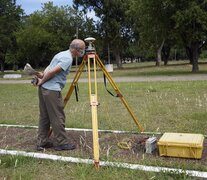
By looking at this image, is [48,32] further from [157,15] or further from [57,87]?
[57,87]

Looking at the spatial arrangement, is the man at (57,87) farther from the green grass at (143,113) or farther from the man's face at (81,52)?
the green grass at (143,113)

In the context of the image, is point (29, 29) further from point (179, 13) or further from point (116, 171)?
point (116, 171)

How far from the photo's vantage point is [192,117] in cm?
803

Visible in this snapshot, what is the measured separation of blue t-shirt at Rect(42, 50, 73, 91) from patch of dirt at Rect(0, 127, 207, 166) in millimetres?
1060

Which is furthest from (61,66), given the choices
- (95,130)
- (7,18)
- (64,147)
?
(7,18)

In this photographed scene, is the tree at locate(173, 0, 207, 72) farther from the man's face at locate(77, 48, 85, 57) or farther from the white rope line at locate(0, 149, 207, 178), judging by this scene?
the white rope line at locate(0, 149, 207, 178)

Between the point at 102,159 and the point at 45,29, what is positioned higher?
the point at 45,29

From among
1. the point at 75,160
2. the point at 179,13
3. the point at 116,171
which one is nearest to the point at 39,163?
the point at 75,160

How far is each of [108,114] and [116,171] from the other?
175 inches

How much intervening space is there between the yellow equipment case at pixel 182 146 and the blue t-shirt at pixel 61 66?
71.9 inches

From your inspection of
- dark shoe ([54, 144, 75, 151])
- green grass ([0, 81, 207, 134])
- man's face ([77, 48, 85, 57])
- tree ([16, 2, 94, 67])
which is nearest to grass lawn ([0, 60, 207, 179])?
green grass ([0, 81, 207, 134])

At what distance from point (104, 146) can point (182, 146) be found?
142 cm

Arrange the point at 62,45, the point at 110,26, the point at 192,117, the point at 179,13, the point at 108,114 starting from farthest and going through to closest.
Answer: the point at 62,45
the point at 110,26
the point at 179,13
the point at 108,114
the point at 192,117

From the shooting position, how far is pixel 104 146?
5.88 meters
